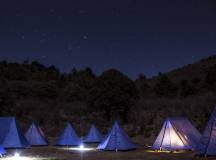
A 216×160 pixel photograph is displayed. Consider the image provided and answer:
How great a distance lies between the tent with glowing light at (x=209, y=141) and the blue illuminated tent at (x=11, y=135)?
15249 millimetres

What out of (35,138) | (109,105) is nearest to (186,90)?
(109,105)

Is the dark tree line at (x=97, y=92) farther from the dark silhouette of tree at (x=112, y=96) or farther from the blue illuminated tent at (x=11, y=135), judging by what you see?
the blue illuminated tent at (x=11, y=135)

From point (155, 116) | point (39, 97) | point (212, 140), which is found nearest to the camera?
point (212, 140)

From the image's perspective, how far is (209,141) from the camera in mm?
22078

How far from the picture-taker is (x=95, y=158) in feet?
74.8

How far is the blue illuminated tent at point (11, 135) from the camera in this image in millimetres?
31922

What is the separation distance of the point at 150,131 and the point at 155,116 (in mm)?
6946

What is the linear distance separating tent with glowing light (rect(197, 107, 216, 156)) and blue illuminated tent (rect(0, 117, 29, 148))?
1525 centimetres

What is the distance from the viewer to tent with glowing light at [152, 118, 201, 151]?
27266 millimetres

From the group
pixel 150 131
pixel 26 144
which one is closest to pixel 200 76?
pixel 150 131

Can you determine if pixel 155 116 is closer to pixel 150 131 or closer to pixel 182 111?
pixel 182 111

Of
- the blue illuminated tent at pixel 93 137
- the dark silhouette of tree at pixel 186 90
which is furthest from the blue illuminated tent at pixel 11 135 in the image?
the dark silhouette of tree at pixel 186 90

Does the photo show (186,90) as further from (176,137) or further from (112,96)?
(176,137)

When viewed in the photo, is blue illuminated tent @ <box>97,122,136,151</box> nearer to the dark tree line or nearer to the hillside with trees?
the hillside with trees
